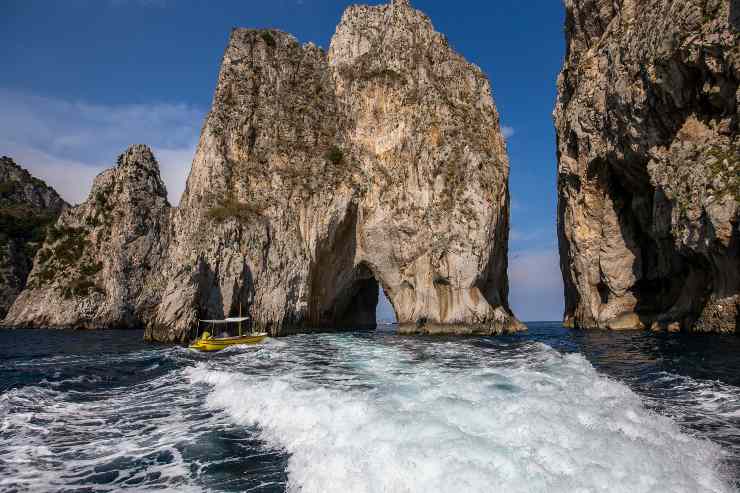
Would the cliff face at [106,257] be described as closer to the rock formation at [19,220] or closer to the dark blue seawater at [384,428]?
the rock formation at [19,220]

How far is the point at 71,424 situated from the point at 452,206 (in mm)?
41344

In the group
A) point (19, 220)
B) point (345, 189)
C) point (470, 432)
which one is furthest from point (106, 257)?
point (470, 432)

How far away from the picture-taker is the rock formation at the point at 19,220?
81.8 m

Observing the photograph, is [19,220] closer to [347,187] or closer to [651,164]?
[347,187]

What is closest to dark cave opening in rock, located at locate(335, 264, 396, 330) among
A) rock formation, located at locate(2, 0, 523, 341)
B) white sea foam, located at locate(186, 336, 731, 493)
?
rock formation, located at locate(2, 0, 523, 341)

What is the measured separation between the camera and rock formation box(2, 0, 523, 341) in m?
42.4

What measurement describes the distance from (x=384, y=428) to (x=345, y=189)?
4160 cm

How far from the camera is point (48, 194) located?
125375 millimetres

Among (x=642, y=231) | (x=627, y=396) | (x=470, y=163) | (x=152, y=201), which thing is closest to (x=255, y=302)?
(x=470, y=163)

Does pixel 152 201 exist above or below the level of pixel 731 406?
above

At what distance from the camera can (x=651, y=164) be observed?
3791 cm

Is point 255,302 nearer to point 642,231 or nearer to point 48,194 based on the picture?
point 642,231

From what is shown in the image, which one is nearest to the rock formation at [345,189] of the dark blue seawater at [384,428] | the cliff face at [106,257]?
the dark blue seawater at [384,428]

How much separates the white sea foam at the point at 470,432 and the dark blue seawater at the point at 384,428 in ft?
0.14
